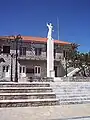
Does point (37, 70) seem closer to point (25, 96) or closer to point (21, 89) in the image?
point (21, 89)

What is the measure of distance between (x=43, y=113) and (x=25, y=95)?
2.76 metres

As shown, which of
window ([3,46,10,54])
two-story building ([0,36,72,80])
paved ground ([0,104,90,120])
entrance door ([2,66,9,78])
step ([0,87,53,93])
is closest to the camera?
paved ground ([0,104,90,120])

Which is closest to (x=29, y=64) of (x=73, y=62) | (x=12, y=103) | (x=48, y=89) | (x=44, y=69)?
(x=44, y=69)

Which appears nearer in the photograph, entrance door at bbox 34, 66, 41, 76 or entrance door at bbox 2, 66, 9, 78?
entrance door at bbox 2, 66, 9, 78

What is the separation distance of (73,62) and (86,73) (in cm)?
331

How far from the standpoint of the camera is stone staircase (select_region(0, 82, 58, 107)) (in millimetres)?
11820

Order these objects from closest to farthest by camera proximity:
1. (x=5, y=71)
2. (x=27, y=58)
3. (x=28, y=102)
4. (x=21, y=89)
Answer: (x=28, y=102) < (x=21, y=89) < (x=5, y=71) < (x=27, y=58)

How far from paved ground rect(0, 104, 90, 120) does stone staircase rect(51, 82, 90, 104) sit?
1.69 metres

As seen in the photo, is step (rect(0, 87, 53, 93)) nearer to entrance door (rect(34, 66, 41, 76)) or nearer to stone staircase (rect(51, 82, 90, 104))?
stone staircase (rect(51, 82, 90, 104))

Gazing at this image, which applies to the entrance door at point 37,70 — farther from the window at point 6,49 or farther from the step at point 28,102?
the step at point 28,102

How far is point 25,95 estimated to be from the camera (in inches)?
496

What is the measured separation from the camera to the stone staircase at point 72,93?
13.1m

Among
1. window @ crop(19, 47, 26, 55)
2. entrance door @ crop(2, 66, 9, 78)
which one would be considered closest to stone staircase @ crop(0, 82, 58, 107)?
entrance door @ crop(2, 66, 9, 78)

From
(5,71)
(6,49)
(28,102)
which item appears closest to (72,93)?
(28,102)
